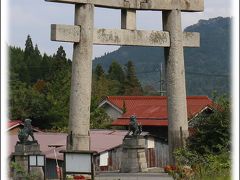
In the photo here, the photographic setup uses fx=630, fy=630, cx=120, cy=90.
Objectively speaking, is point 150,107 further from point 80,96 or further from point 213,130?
point 80,96

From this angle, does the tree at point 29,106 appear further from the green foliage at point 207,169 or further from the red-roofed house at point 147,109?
the green foliage at point 207,169

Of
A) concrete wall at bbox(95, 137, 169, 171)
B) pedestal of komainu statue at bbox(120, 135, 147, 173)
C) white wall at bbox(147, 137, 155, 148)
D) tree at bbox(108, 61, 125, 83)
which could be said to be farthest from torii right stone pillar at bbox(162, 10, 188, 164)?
tree at bbox(108, 61, 125, 83)

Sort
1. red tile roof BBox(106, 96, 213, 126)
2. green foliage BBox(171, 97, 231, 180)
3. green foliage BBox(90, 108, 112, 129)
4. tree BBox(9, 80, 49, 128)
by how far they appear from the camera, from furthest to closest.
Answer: tree BBox(9, 80, 49, 128) < green foliage BBox(90, 108, 112, 129) < red tile roof BBox(106, 96, 213, 126) < green foliage BBox(171, 97, 231, 180)

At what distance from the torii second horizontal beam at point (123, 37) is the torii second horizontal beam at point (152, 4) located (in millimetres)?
510

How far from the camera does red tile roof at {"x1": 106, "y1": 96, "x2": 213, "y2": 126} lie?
30109 mm

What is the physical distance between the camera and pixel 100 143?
2694 cm

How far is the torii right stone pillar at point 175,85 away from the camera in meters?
13.5

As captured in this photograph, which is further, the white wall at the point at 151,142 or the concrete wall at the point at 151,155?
the white wall at the point at 151,142

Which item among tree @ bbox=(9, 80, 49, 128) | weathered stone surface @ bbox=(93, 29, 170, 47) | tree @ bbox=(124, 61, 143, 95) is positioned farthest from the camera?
tree @ bbox=(124, 61, 143, 95)

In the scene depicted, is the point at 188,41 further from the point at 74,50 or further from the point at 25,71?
the point at 25,71

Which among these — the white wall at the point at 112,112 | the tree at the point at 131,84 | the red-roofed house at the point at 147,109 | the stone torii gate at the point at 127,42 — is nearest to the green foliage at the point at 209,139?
the stone torii gate at the point at 127,42

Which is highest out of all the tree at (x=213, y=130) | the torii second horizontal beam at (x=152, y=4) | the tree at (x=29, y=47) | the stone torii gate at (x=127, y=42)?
the tree at (x=29, y=47)

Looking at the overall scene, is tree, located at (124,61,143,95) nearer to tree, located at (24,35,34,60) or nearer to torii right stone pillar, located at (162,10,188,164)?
tree, located at (24,35,34,60)

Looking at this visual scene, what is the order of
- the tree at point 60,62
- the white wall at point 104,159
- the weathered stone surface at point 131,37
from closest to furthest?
the weathered stone surface at point 131,37 < the white wall at point 104,159 < the tree at point 60,62
